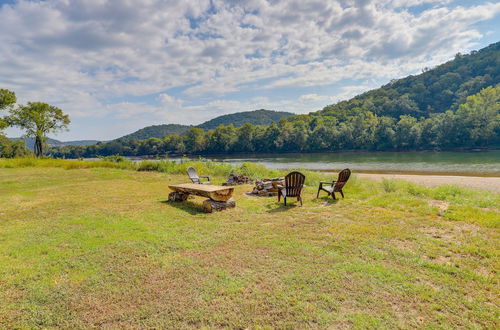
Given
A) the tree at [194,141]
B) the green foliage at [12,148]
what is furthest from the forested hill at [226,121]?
the green foliage at [12,148]

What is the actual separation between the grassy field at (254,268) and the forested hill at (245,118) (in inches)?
5319

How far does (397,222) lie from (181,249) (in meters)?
4.29

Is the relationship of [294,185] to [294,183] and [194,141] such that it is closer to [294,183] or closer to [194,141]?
[294,183]

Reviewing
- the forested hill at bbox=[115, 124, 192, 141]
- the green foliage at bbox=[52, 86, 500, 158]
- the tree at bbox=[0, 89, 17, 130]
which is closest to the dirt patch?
the green foliage at bbox=[52, 86, 500, 158]

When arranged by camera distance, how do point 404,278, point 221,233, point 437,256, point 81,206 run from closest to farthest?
point 404,278, point 437,256, point 221,233, point 81,206

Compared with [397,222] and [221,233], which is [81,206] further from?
[397,222]

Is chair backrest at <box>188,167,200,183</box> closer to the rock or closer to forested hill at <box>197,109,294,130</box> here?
the rock

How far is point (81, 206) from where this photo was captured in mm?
7121

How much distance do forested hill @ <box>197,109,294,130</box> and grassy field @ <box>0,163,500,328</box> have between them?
135m

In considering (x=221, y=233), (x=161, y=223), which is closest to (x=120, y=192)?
(x=161, y=223)

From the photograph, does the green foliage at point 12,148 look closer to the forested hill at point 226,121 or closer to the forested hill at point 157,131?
the forested hill at point 157,131

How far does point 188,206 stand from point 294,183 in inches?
119

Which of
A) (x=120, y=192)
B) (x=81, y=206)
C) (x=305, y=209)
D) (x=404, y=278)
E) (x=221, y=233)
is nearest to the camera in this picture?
(x=404, y=278)

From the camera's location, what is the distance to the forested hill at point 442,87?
64.2m
